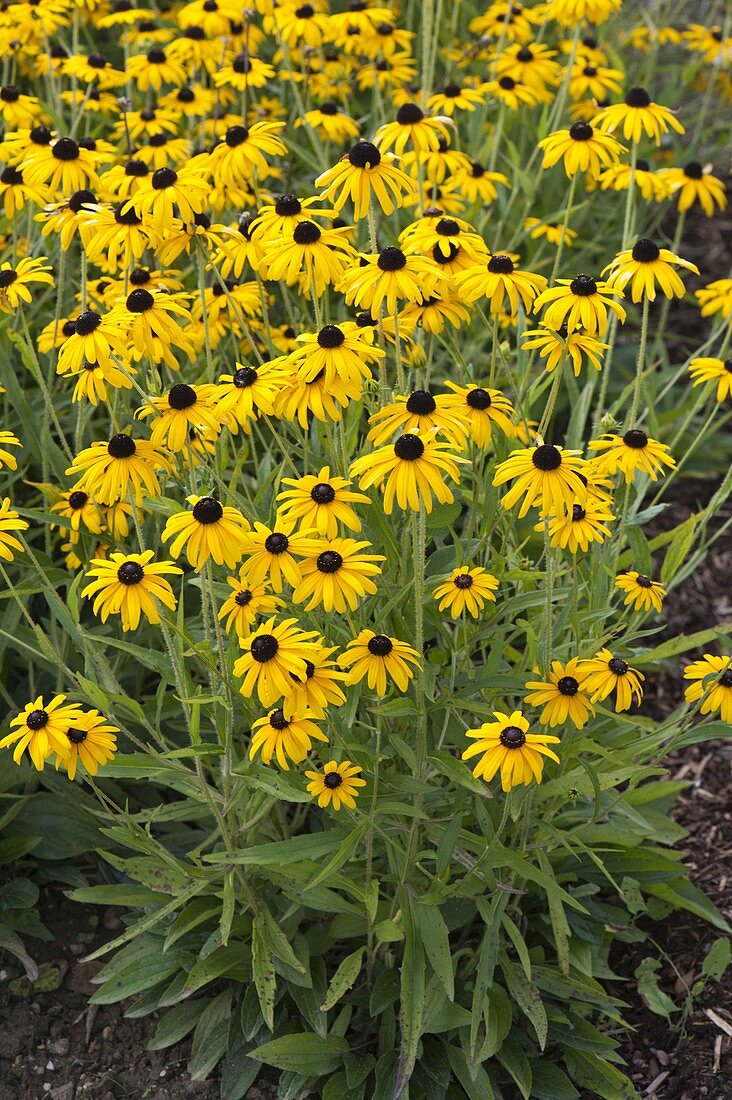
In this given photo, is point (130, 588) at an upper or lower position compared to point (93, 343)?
lower

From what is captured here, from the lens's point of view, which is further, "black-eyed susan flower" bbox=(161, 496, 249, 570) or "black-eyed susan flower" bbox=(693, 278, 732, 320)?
"black-eyed susan flower" bbox=(693, 278, 732, 320)

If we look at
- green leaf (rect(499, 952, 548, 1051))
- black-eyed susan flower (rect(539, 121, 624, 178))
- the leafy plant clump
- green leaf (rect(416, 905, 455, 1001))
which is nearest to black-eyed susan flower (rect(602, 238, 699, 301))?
the leafy plant clump

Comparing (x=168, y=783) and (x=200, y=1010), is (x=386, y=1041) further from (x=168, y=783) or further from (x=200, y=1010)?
(x=168, y=783)

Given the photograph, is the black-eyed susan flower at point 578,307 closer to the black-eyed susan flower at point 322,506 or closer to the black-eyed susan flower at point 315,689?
the black-eyed susan flower at point 322,506

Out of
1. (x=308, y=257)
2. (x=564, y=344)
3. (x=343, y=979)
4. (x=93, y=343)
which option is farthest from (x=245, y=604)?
(x=343, y=979)

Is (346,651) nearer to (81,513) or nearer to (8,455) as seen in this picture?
(8,455)

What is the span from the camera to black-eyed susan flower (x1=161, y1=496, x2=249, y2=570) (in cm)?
227

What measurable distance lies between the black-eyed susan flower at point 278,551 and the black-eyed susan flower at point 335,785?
17.3 inches

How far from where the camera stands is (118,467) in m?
2.47

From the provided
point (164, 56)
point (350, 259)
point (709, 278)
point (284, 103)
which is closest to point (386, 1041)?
point (350, 259)

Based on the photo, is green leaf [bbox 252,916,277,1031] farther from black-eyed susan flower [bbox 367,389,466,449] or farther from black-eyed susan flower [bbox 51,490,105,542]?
black-eyed susan flower [bbox 367,389,466,449]

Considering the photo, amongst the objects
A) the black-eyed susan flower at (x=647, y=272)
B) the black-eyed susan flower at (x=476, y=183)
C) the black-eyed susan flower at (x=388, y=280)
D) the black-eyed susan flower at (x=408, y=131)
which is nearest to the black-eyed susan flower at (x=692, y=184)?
the black-eyed susan flower at (x=476, y=183)

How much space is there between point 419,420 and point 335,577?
0.34 metres

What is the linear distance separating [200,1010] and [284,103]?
387cm
